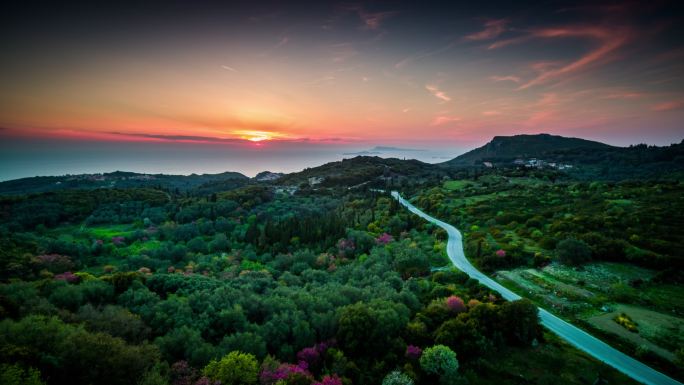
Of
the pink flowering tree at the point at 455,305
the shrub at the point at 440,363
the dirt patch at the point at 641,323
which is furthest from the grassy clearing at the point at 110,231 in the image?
the dirt patch at the point at 641,323

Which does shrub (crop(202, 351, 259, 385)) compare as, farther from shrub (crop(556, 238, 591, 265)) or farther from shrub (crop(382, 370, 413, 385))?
shrub (crop(556, 238, 591, 265))

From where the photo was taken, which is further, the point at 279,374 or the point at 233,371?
the point at 279,374

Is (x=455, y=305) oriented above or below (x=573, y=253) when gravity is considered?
below

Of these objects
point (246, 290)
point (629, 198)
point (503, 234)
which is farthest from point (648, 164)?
point (246, 290)

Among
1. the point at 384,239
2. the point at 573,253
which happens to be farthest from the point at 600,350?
the point at 384,239

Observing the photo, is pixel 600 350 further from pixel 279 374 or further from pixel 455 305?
pixel 279 374

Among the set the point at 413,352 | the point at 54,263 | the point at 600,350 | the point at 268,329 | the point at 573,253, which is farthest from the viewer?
the point at 54,263

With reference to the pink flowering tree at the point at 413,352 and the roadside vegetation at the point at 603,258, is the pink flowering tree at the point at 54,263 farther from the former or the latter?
the roadside vegetation at the point at 603,258

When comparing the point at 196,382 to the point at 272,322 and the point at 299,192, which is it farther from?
the point at 299,192

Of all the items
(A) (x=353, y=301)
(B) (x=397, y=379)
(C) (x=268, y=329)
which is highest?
(C) (x=268, y=329)

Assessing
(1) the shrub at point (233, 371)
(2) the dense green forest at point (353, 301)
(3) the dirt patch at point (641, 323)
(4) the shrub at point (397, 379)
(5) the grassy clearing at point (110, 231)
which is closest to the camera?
(1) the shrub at point (233, 371)

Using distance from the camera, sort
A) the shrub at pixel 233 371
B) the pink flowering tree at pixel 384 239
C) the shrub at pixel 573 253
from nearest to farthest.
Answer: the shrub at pixel 233 371
the shrub at pixel 573 253
the pink flowering tree at pixel 384 239
